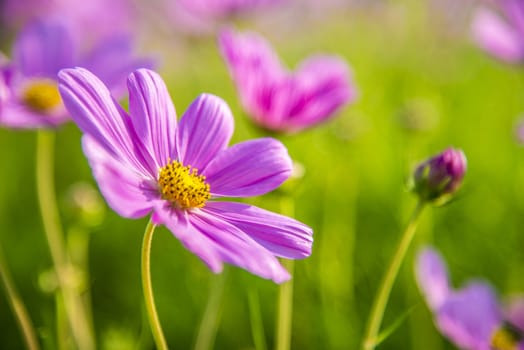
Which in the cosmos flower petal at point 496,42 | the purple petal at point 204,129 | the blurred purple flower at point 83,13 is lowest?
the blurred purple flower at point 83,13

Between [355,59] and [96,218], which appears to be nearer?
[96,218]

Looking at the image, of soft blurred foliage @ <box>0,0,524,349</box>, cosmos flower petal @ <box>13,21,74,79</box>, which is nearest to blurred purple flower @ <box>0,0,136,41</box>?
soft blurred foliage @ <box>0,0,524,349</box>

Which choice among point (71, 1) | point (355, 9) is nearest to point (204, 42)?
point (71, 1)

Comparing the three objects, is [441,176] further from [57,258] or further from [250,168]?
[57,258]

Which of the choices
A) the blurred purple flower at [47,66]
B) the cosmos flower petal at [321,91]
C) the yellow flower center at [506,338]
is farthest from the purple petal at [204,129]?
the yellow flower center at [506,338]

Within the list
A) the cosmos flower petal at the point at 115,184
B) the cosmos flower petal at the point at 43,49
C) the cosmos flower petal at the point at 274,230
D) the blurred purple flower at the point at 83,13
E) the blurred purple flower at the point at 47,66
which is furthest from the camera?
the blurred purple flower at the point at 83,13

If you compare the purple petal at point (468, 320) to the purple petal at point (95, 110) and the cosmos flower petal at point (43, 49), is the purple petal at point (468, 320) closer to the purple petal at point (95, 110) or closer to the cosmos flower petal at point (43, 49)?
the purple petal at point (95, 110)

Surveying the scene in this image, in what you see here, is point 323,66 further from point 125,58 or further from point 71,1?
point 71,1
